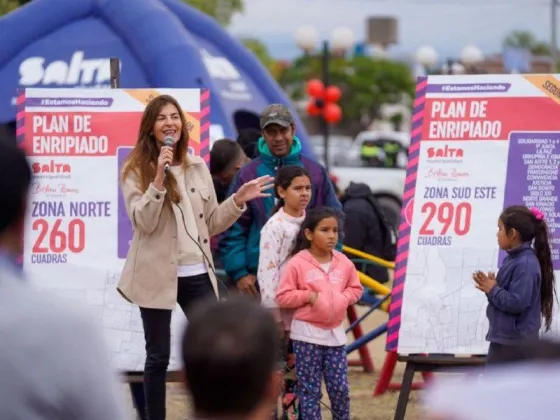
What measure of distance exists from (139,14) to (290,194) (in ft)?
21.5

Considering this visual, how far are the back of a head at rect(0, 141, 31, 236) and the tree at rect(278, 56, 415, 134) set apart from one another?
5998 cm

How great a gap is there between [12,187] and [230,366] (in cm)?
71

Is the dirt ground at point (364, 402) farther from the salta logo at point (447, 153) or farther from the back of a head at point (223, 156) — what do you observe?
the salta logo at point (447, 153)

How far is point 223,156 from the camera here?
8656 mm

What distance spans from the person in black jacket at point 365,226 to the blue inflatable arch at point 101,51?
265 cm

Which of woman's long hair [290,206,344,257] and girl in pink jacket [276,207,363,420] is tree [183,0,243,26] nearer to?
woman's long hair [290,206,344,257]

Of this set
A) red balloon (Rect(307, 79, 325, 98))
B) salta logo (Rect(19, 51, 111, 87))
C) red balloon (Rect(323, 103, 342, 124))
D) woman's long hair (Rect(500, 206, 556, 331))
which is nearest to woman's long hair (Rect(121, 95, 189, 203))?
woman's long hair (Rect(500, 206, 556, 331))

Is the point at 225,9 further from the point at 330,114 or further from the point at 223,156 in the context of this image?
the point at 223,156

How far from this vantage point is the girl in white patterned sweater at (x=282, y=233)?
711cm

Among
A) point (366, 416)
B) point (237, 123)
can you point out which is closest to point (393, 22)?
point (237, 123)

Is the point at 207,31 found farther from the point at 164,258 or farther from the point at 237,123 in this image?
the point at 164,258

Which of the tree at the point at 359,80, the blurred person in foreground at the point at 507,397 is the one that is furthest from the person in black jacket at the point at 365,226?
the tree at the point at 359,80

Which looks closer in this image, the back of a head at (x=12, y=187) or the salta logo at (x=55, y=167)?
the back of a head at (x=12, y=187)

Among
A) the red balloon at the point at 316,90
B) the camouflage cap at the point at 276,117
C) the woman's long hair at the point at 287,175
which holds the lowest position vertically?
the woman's long hair at the point at 287,175
